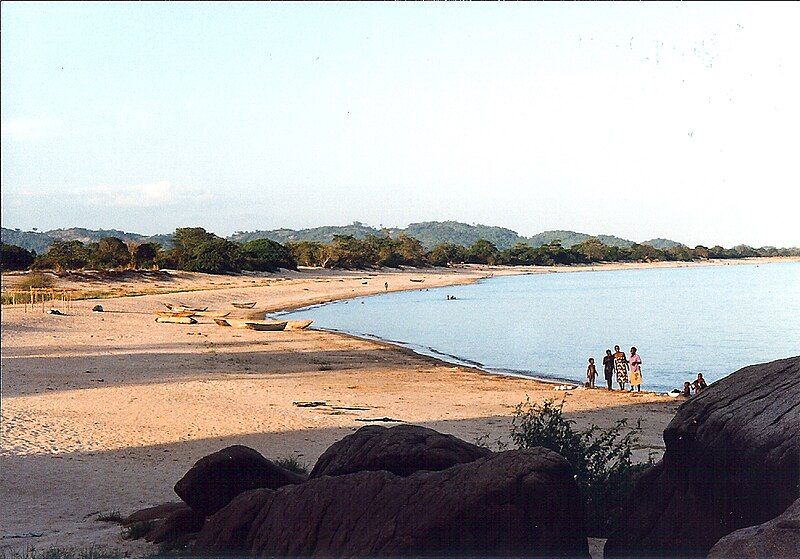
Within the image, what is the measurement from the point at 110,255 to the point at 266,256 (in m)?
20.9

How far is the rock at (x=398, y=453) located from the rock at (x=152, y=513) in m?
2.19

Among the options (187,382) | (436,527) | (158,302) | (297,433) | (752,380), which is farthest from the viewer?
(158,302)

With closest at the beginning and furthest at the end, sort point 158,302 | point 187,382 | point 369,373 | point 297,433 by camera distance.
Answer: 1. point 297,433
2. point 187,382
3. point 369,373
4. point 158,302

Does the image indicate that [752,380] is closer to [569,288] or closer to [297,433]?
[297,433]

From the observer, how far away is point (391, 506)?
6.23m

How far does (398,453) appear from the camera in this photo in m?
7.43

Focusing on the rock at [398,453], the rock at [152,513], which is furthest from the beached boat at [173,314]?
the rock at [398,453]

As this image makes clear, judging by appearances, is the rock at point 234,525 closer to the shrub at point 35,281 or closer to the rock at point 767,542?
the rock at point 767,542

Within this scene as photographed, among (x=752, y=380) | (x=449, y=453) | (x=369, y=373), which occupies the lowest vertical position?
(x=369, y=373)

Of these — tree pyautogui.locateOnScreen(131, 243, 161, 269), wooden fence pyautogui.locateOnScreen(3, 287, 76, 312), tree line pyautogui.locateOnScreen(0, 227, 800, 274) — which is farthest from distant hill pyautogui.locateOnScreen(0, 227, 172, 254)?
wooden fence pyautogui.locateOnScreen(3, 287, 76, 312)

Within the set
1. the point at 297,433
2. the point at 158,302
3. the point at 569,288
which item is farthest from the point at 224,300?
the point at 569,288

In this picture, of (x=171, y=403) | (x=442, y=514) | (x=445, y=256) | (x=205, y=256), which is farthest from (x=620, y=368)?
(x=445, y=256)

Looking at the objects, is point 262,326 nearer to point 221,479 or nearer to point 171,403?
point 171,403

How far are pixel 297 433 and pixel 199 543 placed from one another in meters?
7.52
